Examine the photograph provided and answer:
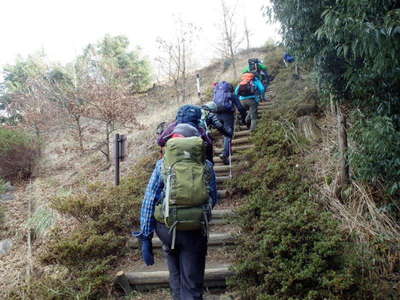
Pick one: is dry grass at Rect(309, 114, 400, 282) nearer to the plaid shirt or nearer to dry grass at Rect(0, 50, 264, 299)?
the plaid shirt

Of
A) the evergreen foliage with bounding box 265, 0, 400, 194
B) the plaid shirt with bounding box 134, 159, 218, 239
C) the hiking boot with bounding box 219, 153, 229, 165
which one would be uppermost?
the evergreen foliage with bounding box 265, 0, 400, 194

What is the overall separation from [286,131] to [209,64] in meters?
16.3

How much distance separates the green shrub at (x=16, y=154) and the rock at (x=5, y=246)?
375cm

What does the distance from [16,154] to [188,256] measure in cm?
858

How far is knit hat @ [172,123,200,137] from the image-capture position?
274cm

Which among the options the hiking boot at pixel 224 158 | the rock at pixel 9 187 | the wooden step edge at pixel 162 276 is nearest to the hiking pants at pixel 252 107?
the hiking boot at pixel 224 158

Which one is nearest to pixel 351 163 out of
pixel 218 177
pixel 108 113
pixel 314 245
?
pixel 314 245

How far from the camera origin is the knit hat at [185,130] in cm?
274

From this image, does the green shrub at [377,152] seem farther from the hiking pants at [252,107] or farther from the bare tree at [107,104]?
the bare tree at [107,104]

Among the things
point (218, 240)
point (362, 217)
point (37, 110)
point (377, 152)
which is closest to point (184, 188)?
point (218, 240)

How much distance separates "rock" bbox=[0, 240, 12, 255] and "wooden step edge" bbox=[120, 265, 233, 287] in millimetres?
3396

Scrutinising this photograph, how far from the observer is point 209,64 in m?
21.6

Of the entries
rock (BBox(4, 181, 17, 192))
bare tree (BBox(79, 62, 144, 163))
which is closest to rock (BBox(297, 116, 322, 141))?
bare tree (BBox(79, 62, 144, 163))

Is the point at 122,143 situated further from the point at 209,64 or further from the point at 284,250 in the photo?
the point at 209,64
